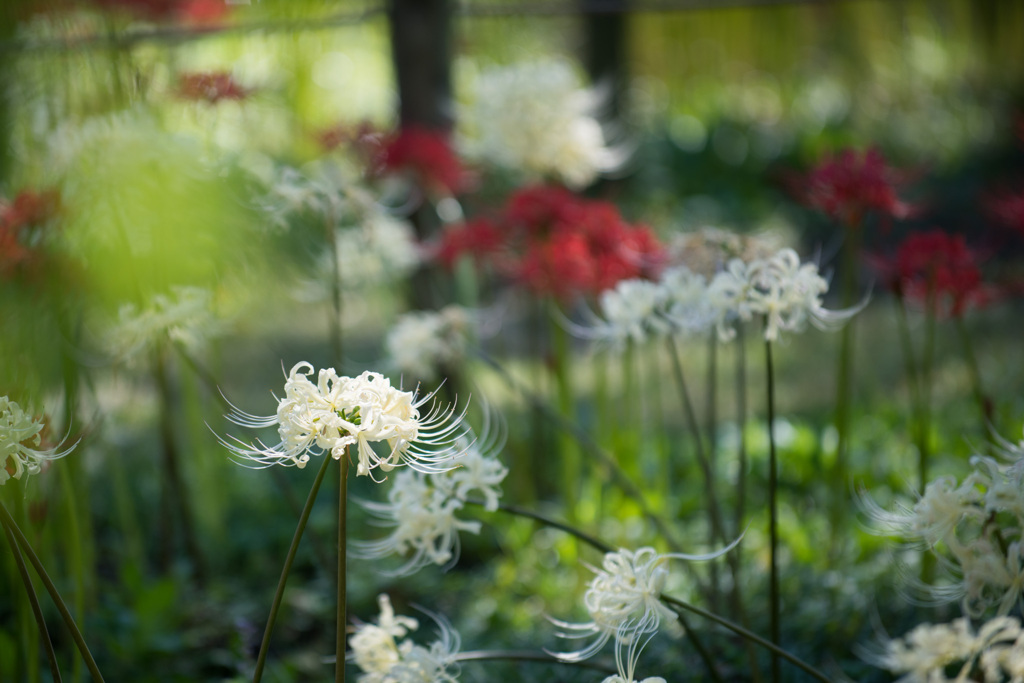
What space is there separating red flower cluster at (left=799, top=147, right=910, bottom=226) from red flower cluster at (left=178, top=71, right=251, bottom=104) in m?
1.25

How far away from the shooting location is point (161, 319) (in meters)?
1.56

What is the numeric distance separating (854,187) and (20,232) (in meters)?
1.56

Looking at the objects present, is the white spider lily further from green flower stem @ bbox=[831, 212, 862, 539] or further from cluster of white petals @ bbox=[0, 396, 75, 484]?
green flower stem @ bbox=[831, 212, 862, 539]

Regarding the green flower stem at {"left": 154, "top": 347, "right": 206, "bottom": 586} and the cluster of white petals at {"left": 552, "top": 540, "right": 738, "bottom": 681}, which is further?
the green flower stem at {"left": 154, "top": 347, "right": 206, "bottom": 586}

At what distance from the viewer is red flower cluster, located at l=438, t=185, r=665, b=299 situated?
2027 millimetres

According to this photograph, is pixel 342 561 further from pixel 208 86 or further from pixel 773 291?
pixel 208 86

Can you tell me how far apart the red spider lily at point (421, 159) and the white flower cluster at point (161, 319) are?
0.88 meters

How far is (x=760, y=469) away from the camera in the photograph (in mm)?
2805

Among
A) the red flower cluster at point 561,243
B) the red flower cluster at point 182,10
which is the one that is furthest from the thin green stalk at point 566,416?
the red flower cluster at point 182,10

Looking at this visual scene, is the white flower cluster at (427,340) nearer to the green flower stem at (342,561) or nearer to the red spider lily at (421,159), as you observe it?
the red spider lily at (421,159)

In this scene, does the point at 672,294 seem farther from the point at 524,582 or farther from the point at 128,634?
the point at 128,634

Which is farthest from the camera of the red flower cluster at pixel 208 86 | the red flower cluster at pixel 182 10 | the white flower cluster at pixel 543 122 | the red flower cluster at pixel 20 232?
the red flower cluster at pixel 182 10

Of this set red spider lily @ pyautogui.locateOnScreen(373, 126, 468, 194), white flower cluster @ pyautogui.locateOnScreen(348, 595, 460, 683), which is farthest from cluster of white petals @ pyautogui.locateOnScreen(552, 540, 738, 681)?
red spider lily @ pyautogui.locateOnScreen(373, 126, 468, 194)

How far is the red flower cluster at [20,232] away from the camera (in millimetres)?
1395
